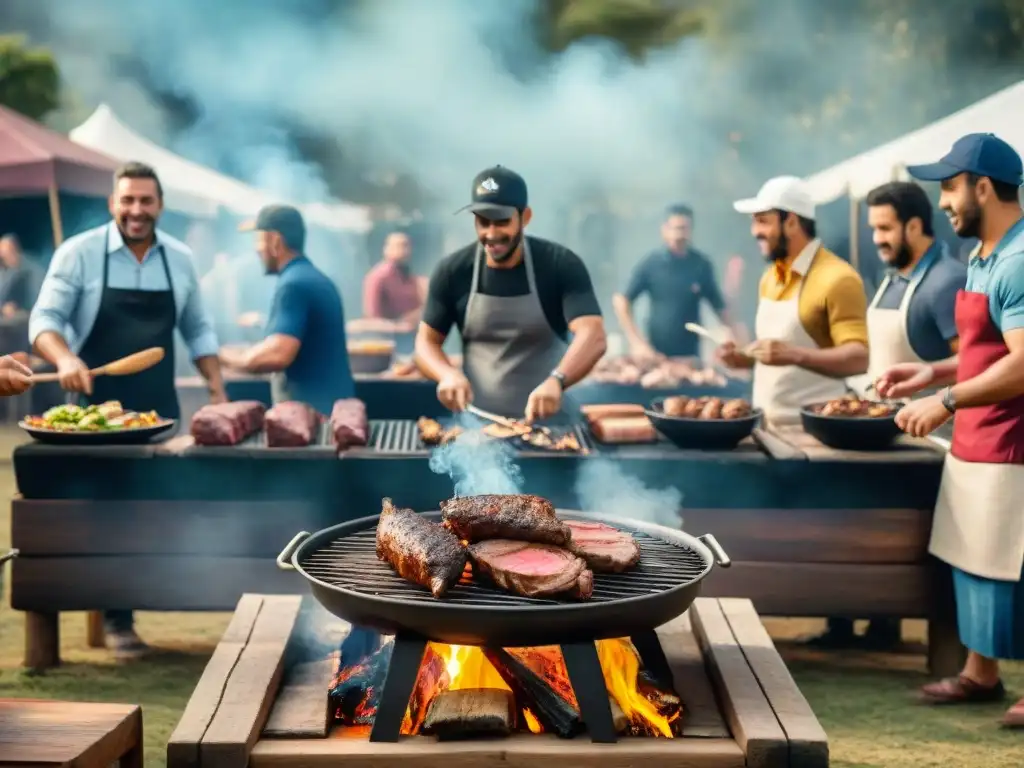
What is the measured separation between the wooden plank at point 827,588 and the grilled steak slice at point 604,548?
168cm

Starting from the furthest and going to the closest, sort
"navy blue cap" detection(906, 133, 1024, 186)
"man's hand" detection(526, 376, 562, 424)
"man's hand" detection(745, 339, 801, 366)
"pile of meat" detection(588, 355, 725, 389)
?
1. "pile of meat" detection(588, 355, 725, 389)
2. "man's hand" detection(745, 339, 801, 366)
3. "man's hand" detection(526, 376, 562, 424)
4. "navy blue cap" detection(906, 133, 1024, 186)

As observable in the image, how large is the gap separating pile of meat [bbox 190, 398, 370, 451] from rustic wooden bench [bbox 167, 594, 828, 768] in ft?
4.65

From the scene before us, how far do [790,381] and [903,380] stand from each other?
1.09 meters

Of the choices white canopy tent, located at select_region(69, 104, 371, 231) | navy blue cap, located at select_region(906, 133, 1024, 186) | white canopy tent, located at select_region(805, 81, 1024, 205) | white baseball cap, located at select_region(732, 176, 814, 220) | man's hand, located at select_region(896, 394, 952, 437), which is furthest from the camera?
white canopy tent, located at select_region(69, 104, 371, 231)

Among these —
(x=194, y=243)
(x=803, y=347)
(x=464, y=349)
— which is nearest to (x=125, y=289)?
(x=464, y=349)

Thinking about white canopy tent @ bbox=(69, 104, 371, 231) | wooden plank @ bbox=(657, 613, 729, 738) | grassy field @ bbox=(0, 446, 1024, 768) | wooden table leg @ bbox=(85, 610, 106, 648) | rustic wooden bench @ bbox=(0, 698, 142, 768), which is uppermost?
white canopy tent @ bbox=(69, 104, 371, 231)

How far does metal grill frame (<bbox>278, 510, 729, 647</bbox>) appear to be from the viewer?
8.29ft

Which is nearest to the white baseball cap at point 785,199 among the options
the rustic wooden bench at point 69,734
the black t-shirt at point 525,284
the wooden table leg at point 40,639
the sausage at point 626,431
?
the black t-shirt at point 525,284

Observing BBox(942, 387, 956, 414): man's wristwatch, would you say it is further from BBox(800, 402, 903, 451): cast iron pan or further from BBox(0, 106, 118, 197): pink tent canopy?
BBox(0, 106, 118, 197): pink tent canopy

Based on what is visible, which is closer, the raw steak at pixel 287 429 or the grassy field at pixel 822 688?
the grassy field at pixel 822 688

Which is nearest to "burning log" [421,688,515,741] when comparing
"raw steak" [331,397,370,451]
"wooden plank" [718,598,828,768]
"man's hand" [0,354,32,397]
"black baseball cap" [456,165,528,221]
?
"wooden plank" [718,598,828,768]

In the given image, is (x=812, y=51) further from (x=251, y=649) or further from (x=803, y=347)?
(x=251, y=649)

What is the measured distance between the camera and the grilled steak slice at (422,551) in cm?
265

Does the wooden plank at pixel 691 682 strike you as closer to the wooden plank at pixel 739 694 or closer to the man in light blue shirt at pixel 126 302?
the wooden plank at pixel 739 694
